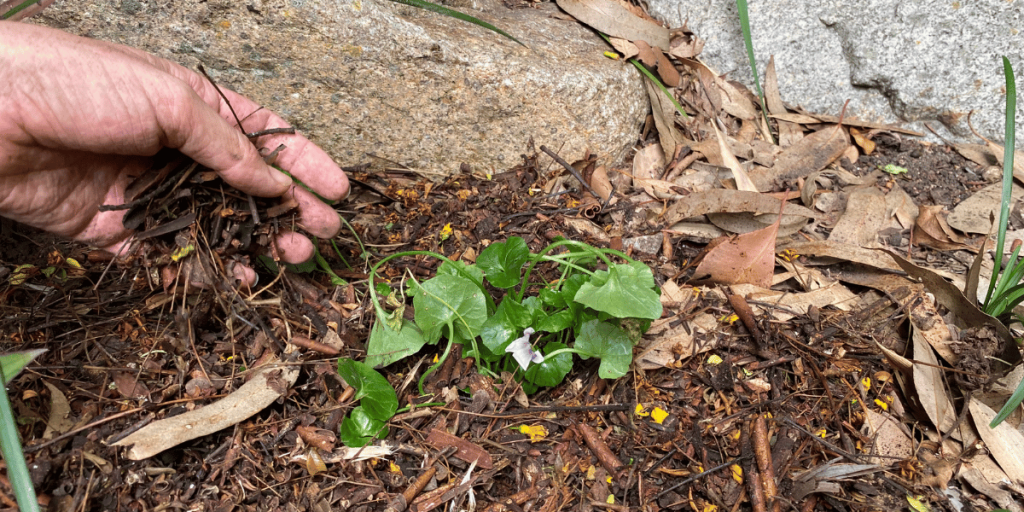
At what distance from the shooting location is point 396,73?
1967 millimetres

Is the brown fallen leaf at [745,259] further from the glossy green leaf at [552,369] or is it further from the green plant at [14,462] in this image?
the green plant at [14,462]

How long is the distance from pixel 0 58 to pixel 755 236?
1.99m

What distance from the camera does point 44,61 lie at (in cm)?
130

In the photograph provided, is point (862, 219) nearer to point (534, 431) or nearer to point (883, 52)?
point (883, 52)

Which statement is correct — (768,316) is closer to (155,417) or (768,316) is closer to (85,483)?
(155,417)

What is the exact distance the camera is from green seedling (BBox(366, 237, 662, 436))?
1.39 meters

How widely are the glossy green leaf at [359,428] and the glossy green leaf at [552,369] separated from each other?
15.6 inches

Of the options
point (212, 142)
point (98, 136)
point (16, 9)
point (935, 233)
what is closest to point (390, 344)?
point (212, 142)

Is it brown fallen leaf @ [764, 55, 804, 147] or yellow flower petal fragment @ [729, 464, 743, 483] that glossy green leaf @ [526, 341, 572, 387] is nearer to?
yellow flower petal fragment @ [729, 464, 743, 483]

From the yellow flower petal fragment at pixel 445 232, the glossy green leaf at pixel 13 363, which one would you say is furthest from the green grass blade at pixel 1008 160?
the glossy green leaf at pixel 13 363

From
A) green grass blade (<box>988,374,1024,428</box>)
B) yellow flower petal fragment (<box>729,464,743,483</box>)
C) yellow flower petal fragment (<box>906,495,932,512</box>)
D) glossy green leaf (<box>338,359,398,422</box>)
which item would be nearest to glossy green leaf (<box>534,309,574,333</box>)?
glossy green leaf (<box>338,359,398,422</box>)

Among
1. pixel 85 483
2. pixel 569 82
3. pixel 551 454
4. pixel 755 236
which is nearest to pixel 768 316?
pixel 755 236

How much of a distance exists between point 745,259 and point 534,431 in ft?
2.81

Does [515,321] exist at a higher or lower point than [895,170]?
lower
